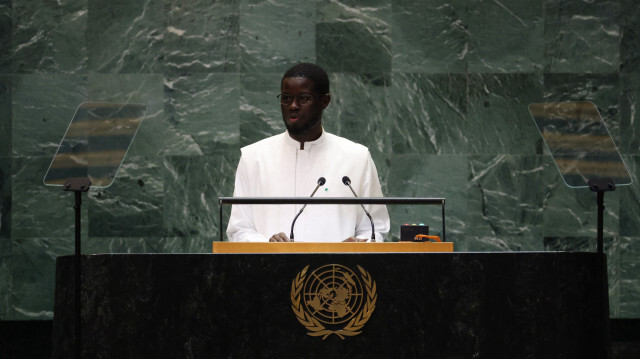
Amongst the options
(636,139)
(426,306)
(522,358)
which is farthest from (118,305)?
(636,139)

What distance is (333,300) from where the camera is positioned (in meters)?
3.00

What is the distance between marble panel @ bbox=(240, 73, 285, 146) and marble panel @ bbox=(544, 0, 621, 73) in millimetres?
2231

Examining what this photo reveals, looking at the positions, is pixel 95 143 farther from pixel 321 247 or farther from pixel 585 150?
pixel 585 150

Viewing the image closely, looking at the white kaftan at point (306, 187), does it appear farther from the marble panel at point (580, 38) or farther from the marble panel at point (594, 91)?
the marble panel at point (580, 38)

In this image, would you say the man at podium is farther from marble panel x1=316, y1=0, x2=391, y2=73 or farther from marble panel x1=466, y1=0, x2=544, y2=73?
marble panel x1=466, y1=0, x2=544, y2=73

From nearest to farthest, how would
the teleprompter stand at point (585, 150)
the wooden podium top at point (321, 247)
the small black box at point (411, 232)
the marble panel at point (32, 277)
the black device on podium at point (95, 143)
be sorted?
the wooden podium top at point (321, 247) < the small black box at point (411, 232) < the black device on podium at point (95, 143) < the teleprompter stand at point (585, 150) < the marble panel at point (32, 277)

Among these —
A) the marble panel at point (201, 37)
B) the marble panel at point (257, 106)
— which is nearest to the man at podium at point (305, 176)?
the marble panel at point (257, 106)

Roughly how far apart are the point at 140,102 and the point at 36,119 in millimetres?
862

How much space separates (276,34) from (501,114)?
1920mm

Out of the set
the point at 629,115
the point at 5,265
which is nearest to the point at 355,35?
the point at 629,115

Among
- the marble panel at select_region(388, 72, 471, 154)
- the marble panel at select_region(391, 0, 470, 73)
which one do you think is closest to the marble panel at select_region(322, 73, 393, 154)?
the marble panel at select_region(388, 72, 471, 154)

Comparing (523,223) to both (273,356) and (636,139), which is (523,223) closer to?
(636,139)

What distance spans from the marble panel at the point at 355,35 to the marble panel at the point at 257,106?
0.46 meters

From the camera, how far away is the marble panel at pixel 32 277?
639 cm
